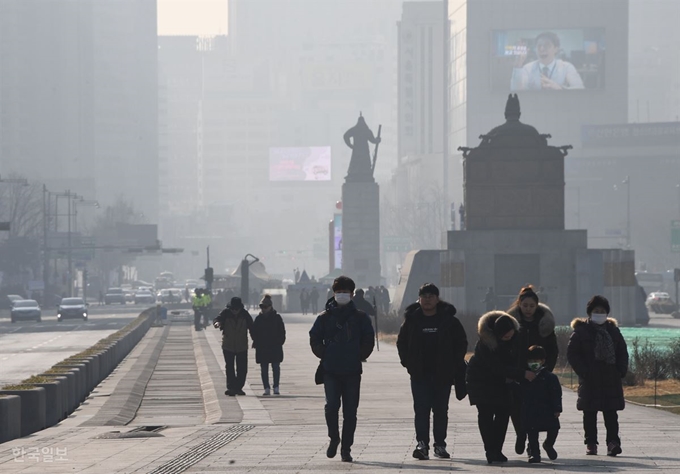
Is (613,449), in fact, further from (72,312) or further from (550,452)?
(72,312)

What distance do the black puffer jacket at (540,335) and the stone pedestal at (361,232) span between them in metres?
90.2

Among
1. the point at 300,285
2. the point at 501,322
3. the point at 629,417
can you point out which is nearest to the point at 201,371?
the point at 629,417

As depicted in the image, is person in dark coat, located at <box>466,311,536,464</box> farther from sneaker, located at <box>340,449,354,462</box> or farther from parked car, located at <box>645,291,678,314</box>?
parked car, located at <box>645,291,678,314</box>

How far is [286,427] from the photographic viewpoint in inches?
824

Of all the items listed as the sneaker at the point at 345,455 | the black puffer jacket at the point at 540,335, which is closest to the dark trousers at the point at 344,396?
the sneaker at the point at 345,455

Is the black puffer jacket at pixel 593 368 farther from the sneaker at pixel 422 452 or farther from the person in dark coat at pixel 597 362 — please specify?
the sneaker at pixel 422 452

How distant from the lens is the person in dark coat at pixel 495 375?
15438 mm

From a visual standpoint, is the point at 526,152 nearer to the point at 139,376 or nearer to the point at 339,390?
the point at 139,376

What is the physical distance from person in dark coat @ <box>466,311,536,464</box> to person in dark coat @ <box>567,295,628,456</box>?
3.74 ft

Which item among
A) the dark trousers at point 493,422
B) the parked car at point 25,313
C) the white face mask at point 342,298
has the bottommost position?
the parked car at point 25,313

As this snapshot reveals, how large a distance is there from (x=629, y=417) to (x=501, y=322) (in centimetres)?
676

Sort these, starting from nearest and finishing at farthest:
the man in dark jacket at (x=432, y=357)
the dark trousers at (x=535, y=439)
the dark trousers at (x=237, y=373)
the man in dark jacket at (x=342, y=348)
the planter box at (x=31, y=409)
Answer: the dark trousers at (x=535, y=439) → the man in dark jacket at (x=432, y=357) → the man in dark jacket at (x=342, y=348) → the planter box at (x=31, y=409) → the dark trousers at (x=237, y=373)

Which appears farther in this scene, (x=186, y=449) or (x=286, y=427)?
(x=286, y=427)

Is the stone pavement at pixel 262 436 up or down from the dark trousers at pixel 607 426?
down
